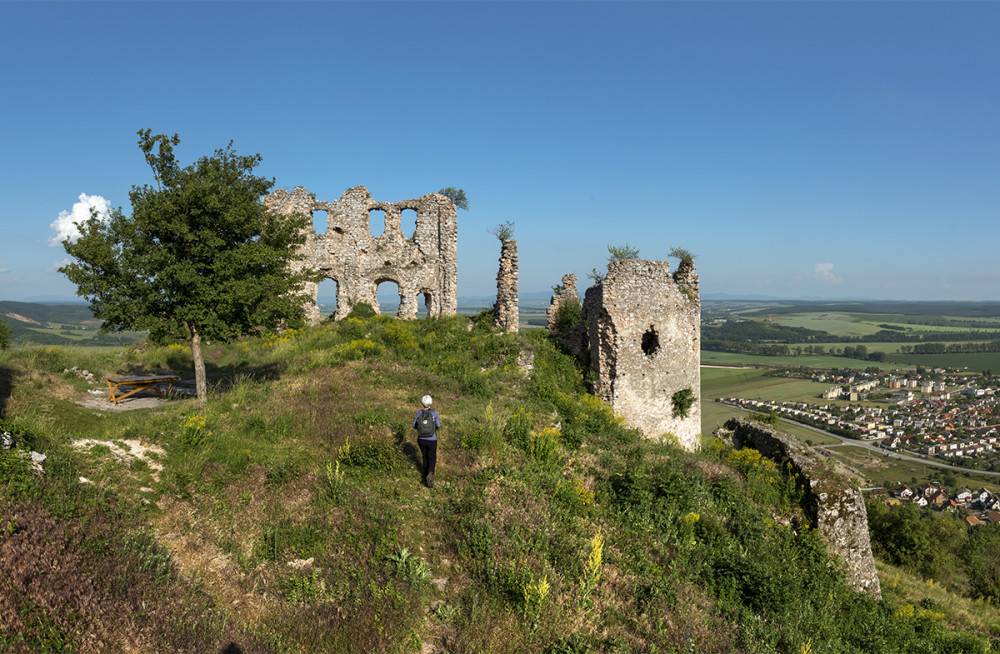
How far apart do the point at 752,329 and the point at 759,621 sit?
11976 cm

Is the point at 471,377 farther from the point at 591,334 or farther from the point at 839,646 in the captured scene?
the point at 839,646

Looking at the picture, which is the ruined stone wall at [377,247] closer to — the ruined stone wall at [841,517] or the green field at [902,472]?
the ruined stone wall at [841,517]

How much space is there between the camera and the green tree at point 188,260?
9477mm

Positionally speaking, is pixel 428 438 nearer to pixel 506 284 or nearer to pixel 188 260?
pixel 188 260

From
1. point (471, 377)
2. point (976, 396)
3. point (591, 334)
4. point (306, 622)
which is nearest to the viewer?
point (306, 622)

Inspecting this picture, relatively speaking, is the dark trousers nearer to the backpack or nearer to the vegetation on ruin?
the backpack

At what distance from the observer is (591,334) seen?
1412 cm

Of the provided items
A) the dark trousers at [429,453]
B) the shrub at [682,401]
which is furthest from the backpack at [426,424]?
the shrub at [682,401]

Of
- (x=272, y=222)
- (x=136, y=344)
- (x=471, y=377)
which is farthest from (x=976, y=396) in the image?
(x=136, y=344)

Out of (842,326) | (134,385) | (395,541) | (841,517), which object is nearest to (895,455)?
(841,517)

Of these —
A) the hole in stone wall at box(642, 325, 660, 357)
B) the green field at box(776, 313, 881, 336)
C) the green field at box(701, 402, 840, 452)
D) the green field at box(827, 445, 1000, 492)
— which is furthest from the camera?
the green field at box(776, 313, 881, 336)

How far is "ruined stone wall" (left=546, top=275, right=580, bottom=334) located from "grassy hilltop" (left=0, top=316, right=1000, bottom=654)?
749 cm

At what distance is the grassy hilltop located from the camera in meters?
4.34

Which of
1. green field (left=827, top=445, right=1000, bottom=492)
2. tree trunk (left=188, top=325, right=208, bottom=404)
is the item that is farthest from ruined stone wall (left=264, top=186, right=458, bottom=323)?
green field (left=827, top=445, right=1000, bottom=492)
